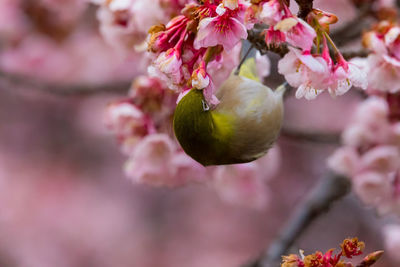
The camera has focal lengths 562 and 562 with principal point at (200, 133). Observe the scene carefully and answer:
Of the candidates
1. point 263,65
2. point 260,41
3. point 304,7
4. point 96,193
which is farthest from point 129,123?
point 96,193

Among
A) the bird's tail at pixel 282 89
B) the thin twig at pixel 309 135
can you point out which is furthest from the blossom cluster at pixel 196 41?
the thin twig at pixel 309 135

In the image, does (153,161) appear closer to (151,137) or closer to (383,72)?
(151,137)

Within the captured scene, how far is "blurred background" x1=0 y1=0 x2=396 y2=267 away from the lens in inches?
110

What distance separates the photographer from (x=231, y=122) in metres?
0.67

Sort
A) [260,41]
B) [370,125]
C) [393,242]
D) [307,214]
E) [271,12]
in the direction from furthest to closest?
[393,242]
[307,214]
[370,125]
[260,41]
[271,12]

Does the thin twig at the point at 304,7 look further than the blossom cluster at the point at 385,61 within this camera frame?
No

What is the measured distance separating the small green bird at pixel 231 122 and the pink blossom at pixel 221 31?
59mm

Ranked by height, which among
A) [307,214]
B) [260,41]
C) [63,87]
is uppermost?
[63,87]

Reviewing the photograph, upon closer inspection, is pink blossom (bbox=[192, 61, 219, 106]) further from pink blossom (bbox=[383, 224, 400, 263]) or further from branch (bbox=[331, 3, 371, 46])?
pink blossom (bbox=[383, 224, 400, 263])

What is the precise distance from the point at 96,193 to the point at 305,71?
251 cm

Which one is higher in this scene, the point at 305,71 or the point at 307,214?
the point at 305,71

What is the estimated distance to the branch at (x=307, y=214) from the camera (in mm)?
1345

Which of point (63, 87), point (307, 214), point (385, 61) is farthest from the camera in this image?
point (63, 87)

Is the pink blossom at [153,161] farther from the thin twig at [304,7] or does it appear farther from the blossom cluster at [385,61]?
the thin twig at [304,7]
